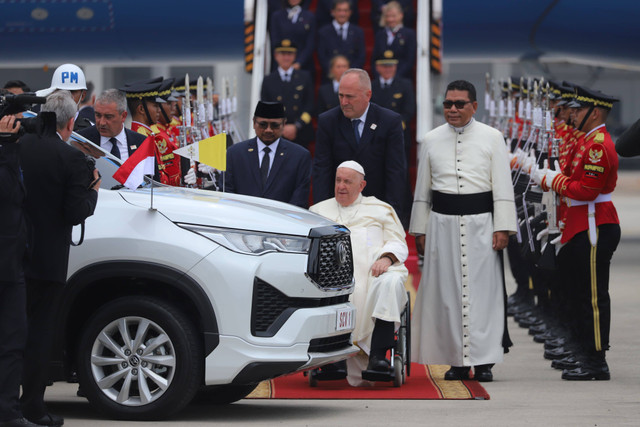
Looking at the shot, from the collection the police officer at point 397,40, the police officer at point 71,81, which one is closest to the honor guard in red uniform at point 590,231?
the police officer at point 71,81

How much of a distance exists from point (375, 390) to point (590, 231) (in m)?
1.77

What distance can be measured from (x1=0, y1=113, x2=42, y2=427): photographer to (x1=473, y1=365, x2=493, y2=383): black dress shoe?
126 inches

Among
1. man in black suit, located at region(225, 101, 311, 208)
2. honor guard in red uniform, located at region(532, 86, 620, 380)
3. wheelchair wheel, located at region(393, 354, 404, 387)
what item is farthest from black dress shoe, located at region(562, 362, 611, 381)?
man in black suit, located at region(225, 101, 311, 208)

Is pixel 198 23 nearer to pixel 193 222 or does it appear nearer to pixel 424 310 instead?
pixel 424 310

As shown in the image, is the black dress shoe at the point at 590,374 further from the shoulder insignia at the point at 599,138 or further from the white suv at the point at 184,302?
the white suv at the point at 184,302

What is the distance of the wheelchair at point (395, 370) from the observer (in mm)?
7344

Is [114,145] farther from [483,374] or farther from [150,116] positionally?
[483,374]

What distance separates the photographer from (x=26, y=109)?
582 cm

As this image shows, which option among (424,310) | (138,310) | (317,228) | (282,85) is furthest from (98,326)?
(282,85)

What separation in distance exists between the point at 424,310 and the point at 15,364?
318cm

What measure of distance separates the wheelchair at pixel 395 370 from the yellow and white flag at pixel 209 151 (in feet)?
4.49

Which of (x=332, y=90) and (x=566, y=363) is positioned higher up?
(x=332, y=90)

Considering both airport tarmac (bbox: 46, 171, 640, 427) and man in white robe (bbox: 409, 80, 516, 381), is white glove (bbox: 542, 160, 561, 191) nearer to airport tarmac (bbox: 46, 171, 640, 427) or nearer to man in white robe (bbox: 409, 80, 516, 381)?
man in white robe (bbox: 409, 80, 516, 381)

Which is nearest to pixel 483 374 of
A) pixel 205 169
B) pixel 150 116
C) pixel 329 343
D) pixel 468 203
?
pixel 468 203
